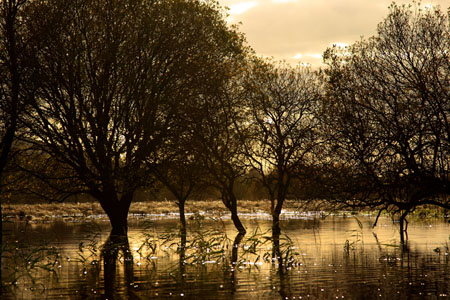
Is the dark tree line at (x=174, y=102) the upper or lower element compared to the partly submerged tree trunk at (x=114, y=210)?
upper

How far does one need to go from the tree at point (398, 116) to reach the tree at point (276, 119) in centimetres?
1363

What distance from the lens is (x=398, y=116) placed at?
2948cm

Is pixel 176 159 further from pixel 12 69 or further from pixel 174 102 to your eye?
pixel 12 69

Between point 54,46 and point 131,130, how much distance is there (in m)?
5.91

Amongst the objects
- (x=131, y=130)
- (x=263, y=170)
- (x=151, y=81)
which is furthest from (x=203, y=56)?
(x=263, y=170)

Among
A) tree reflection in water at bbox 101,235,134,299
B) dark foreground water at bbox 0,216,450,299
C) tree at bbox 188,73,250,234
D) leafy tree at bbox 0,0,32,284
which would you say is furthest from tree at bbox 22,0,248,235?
dark foreground water at bbox 0,216,450,299

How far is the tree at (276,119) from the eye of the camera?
1789 inches

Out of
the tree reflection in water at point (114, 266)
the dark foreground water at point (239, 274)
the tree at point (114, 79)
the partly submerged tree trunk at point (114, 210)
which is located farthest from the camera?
the partly submerged tree trunk at point (114, 210)

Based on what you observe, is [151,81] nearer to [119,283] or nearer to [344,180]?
[344,180]

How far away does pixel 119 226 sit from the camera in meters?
35.9

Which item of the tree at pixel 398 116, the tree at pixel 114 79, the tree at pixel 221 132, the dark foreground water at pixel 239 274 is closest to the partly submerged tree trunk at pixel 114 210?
the tree at pixel 114 79

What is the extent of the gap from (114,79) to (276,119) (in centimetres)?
1729

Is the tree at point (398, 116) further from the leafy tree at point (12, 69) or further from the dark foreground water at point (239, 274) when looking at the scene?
the leafy tree at point (12, 69)

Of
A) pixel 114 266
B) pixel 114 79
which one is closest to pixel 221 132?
pixel 114 79
